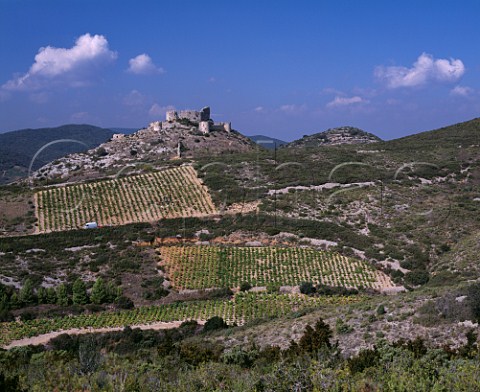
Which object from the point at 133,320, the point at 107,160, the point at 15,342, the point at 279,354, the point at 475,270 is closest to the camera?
the point at 279,354

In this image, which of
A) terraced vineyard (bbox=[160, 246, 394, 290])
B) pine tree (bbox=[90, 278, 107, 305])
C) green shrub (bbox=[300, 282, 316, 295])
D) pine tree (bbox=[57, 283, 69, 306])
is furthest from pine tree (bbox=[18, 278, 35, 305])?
Answer: green shrub (bbox=[300, 282, 316, 295])

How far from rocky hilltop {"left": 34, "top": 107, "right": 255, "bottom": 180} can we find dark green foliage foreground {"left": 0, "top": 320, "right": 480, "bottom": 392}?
60543 millimetres

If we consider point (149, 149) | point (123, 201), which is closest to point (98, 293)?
point (123, 201)

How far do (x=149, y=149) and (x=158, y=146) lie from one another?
1.79 metres

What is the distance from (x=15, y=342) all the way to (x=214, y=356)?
14766 mm

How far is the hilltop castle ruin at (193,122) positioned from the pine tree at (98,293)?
2775 inches

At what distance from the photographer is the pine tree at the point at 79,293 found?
32188mm

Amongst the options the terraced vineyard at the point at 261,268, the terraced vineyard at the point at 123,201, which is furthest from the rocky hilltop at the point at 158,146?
the terraced vineyard at the point at 261,268

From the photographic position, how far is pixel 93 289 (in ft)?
108

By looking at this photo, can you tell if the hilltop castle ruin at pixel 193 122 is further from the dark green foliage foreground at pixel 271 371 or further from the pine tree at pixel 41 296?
the dark green foliage foreground at pixel 271 371

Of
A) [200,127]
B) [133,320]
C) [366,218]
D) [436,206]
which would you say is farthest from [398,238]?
[200,127]

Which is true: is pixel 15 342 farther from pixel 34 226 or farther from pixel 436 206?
pixel 436 206

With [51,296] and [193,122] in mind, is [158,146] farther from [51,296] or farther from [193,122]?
[51,296]

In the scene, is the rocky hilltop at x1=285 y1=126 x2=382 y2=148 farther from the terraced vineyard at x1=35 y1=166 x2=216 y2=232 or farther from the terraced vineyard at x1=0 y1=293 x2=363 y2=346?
the terraced vineyard at x1=0 y1=293 x2=363 y2=346
